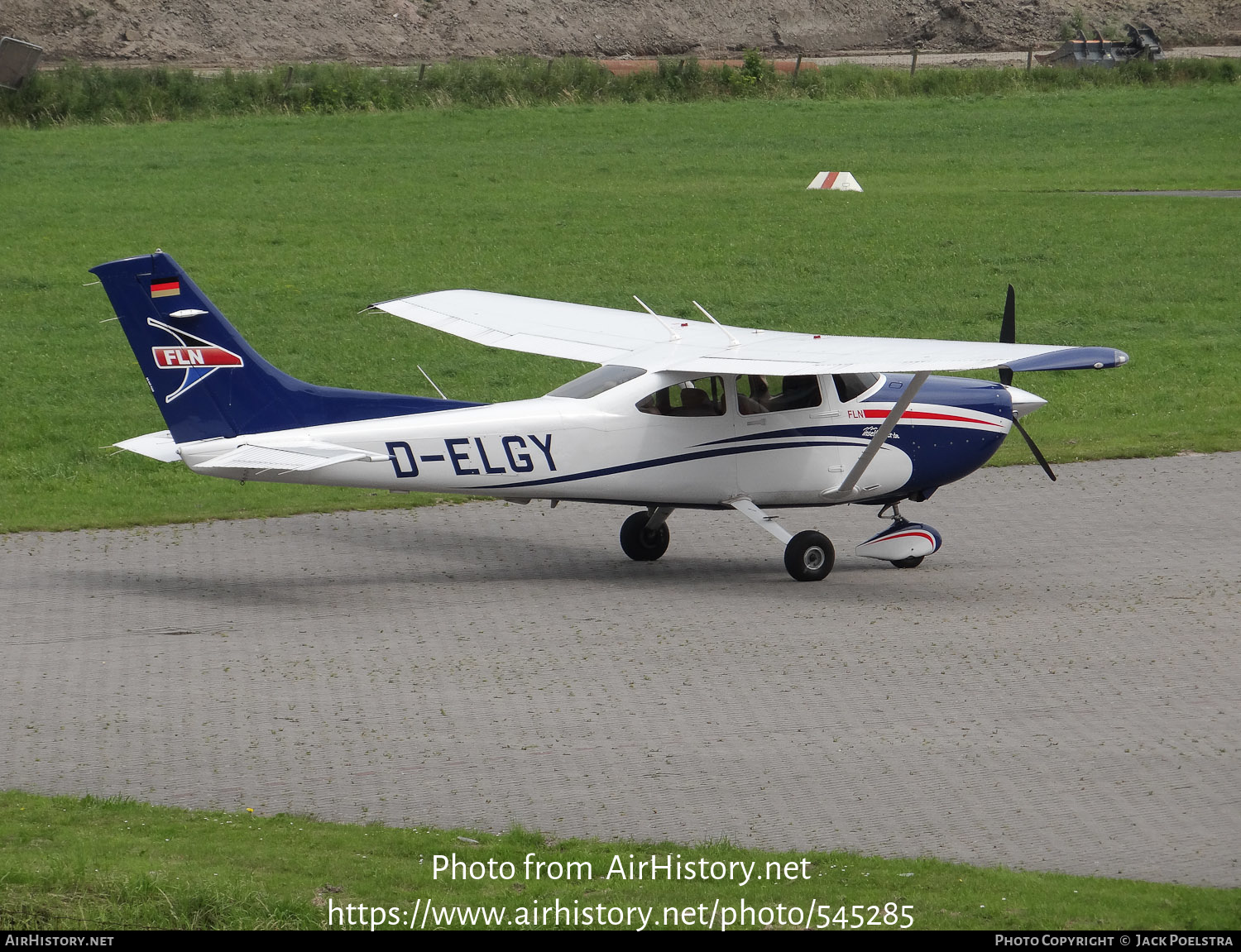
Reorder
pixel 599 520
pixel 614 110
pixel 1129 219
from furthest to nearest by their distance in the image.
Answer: pixel 614 110 → pixel 1129 219 → pixel 599 520

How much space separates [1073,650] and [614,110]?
3672cm

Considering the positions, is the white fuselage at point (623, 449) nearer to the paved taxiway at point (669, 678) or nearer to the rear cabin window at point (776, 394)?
the rear cabin window at point (776, 394)

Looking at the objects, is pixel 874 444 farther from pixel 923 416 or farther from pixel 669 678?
pixel 669 678

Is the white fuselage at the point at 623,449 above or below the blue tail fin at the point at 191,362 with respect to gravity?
below

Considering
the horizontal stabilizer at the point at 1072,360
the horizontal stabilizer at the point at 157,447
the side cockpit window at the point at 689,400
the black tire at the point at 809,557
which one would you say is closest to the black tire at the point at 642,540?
the side cockpit window at the point at 689,400

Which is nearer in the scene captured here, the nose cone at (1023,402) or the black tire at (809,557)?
the black tire at (809,557)

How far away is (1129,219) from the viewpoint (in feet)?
109

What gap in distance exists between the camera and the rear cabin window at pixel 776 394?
13.9 meters

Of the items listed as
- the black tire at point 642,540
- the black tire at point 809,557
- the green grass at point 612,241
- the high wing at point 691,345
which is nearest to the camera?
the high wing at point 691,345

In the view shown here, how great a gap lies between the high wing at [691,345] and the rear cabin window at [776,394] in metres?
0.30

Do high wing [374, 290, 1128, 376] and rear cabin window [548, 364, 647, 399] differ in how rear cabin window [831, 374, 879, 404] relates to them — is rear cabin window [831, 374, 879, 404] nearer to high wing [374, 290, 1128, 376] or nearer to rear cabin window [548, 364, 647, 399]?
high wing [374, 290, 1128, 376]

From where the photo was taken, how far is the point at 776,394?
45.8ft

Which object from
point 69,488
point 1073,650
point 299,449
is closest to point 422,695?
point 299,449
